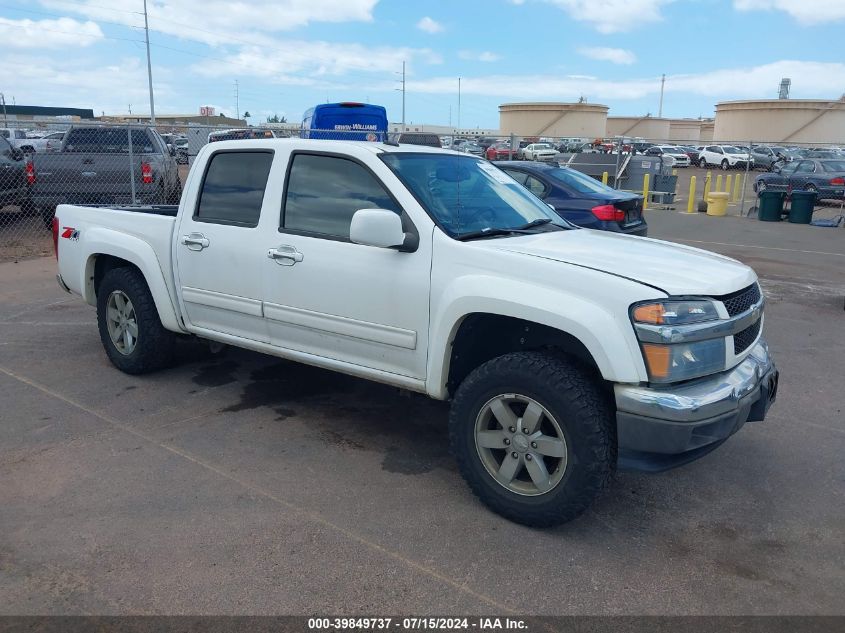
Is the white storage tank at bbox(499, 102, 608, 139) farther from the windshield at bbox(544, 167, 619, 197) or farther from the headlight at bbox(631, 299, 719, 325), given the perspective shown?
the headlight at bbox(631, 299, 719, 325)

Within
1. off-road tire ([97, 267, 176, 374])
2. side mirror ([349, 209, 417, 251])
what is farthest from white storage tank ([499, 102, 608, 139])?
side mirror ([349, 209, 417, 251])

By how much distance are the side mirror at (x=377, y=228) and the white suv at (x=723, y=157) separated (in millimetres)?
43941

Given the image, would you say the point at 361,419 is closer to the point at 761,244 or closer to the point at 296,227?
the point at 296,227

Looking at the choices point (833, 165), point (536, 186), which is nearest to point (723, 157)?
point (833, 165)

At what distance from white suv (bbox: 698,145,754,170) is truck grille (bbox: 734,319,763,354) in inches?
1698

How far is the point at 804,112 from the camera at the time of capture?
54.9 metres

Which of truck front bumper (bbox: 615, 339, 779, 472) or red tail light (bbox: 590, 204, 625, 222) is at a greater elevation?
red tail light (bbox: 590, 204, 625, 222)

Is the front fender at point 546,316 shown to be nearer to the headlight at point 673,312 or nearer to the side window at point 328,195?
the headlight at point 673,312

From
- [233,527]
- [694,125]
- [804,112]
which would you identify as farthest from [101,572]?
[694,125]

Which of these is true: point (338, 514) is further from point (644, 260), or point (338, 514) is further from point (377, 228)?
point (644, 260)

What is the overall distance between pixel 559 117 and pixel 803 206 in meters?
51.1

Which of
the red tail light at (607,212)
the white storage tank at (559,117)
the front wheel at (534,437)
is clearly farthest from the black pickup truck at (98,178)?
the white storage tank at (559,117)

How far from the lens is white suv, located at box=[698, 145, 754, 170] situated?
1715 inches

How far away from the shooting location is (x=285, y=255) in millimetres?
4414
